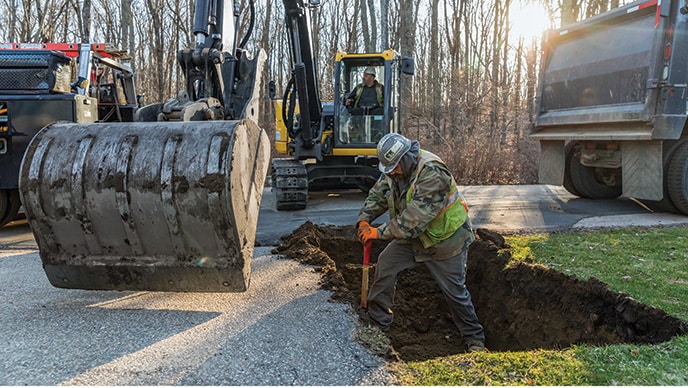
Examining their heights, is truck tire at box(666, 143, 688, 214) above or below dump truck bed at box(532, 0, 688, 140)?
below

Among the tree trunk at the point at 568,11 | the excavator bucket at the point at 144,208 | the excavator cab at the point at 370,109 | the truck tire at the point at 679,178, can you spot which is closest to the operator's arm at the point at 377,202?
the excavator bucket at the point at 144,208

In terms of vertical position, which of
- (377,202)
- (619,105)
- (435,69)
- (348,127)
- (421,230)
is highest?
(435,69)

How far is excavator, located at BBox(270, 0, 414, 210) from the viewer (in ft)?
31.2

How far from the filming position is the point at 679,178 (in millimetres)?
8211

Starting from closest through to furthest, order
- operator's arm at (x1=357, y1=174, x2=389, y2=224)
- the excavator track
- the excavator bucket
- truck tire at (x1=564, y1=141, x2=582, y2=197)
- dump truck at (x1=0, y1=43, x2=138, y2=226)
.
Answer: the excavator bucket
operator's arm at (x1=357, y1=174, x2=389, y2=224)
dump truck at (x1=0, y1=43, x2=138, y2=226)
the excavator track
truck tire at (x1=564, y1=141, x2=582, y2=197)

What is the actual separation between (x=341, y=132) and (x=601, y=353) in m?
7.48

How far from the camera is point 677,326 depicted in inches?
143

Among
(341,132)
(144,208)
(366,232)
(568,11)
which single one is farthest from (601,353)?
(568,11)

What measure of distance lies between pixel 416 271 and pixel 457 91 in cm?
1399

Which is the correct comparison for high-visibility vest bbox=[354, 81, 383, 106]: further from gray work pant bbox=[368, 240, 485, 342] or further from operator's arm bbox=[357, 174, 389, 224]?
gray work pant bbox=[368, 240, 485, 342]

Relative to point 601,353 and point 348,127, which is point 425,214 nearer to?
point 601,353

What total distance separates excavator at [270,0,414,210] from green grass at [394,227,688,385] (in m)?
4.66

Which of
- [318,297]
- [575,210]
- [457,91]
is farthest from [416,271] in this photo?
[457,91]

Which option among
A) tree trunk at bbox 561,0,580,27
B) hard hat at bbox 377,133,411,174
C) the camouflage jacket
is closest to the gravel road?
the camouflage jacket
